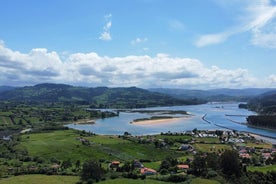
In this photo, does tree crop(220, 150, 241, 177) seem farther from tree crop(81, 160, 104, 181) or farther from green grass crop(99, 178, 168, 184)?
tree crop(81, 160, 104, 181)

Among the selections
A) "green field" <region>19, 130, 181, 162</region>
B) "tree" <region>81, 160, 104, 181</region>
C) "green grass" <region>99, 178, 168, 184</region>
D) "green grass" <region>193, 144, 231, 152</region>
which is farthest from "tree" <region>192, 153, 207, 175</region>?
"green grass" <region>193, 144, 231, 152</region>

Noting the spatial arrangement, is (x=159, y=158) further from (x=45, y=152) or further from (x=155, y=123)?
(x=155, y=123)

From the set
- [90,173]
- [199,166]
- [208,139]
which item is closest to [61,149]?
[90,173]

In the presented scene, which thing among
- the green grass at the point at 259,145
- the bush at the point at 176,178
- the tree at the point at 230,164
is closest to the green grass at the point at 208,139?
the green grass at the point at 259,145

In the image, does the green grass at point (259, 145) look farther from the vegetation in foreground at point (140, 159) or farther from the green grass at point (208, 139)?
the green grass at point (208, 139)

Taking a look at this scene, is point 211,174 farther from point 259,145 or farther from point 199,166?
point 259,145

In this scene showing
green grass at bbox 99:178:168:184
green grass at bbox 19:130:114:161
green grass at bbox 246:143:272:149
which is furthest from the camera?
green grass at bbox 246:143:272:149

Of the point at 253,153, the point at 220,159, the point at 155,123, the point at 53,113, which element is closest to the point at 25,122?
the point at 53,113

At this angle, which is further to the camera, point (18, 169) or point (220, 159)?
point (18, 169)

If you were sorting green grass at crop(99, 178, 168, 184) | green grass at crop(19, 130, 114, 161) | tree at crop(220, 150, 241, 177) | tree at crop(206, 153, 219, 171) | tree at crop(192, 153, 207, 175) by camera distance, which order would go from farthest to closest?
green grass at crop(19, 130, 114, 161), tree at crop(206, 153, 219, 171), tree at crop(192, 153, 207, 175), tree at crop(220, 150, 241, 177), green grass at crop(99, 178, 168, 184)

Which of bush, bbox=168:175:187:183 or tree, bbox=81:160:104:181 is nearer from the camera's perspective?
bush, bbox=168:175:187:183
